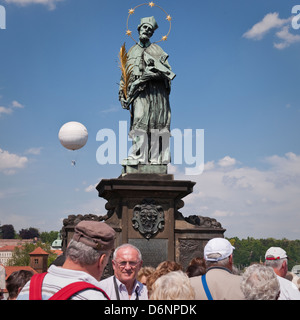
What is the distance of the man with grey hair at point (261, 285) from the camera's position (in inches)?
184

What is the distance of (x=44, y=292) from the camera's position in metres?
3.93

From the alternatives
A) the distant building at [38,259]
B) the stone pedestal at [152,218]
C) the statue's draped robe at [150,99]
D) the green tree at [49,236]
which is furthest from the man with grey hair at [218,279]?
the green tree at [49,236]

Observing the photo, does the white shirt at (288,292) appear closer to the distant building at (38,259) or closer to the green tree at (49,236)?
the distant building at (38,259)

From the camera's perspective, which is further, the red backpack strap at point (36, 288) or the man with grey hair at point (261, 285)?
the man with grey hair at point (261, 285)

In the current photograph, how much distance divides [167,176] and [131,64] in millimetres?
2913

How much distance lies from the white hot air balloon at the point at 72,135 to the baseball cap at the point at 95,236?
31.9 ft

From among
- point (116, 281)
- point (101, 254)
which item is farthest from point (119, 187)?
point (101, 254)

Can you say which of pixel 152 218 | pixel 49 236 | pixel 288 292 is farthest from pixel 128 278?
pixel 49 236

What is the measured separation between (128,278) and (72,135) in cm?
833

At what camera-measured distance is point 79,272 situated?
13.2 ft

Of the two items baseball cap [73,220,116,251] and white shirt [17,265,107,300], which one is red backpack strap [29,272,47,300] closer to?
white shirt [17,265,107,300]

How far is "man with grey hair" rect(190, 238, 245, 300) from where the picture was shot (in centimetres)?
525

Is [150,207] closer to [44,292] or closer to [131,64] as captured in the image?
[131,64]

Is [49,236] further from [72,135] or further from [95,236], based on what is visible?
[95,236]
